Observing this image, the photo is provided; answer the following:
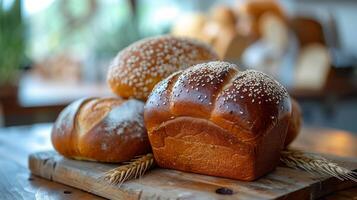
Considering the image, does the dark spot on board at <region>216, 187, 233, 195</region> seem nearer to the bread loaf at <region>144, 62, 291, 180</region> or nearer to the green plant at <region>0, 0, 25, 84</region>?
the bread loaf at <region>144, 62, 291, 180</region>

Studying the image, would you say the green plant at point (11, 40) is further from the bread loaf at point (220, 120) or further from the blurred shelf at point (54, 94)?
the bread loaf at point (220, 120)

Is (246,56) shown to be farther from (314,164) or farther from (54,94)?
(314,164)

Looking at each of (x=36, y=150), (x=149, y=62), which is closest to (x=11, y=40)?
(x=36, y=150)

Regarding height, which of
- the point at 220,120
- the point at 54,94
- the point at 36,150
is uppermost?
the point at 220,120

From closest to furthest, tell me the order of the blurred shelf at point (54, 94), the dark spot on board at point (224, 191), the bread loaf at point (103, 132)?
the dark spot on board at point (224, 191) → the bread loaf at point (103, 132) → the blurred shelf at point (54, 94)

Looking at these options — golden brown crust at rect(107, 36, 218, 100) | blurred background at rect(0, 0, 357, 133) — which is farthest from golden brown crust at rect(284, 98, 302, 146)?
blurred background at rect(0, 0, 357, 133)

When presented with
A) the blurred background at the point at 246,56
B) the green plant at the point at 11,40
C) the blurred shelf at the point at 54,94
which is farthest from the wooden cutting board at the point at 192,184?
the green plant at the point at 11,40

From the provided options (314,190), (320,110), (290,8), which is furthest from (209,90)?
(290,8)
